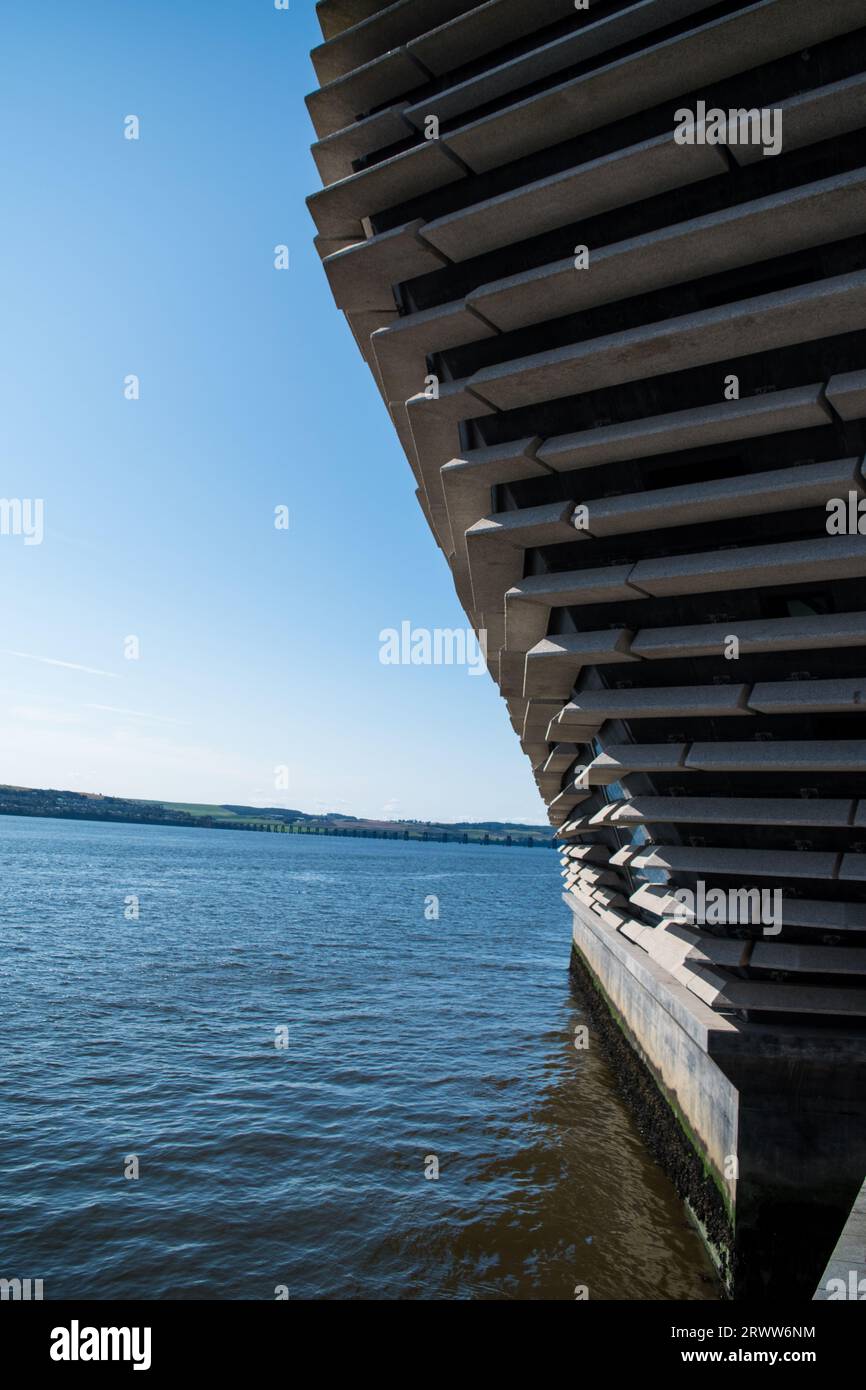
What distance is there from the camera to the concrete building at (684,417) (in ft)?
19.2

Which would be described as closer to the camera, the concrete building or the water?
the concrete building

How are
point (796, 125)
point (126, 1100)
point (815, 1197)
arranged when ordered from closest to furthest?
point (796, 125)
point (815, 1197)
point (126, 1100)

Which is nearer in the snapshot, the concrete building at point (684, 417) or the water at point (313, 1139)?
the concrete building at point (684, 417)

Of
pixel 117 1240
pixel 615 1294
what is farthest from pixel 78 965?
pixel 615 1294

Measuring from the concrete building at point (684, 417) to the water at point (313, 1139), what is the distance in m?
3.10

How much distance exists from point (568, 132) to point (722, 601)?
416 centimetres

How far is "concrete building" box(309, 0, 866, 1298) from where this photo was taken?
19.2ft

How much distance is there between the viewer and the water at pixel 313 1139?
35.6 ft

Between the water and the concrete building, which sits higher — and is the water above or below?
below

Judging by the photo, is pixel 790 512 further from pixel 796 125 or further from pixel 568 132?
pixel 568 132

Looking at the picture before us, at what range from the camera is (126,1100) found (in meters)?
16.7

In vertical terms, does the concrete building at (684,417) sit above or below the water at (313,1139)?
above

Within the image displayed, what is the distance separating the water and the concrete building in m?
3.10

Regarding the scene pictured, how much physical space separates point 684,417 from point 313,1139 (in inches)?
557
